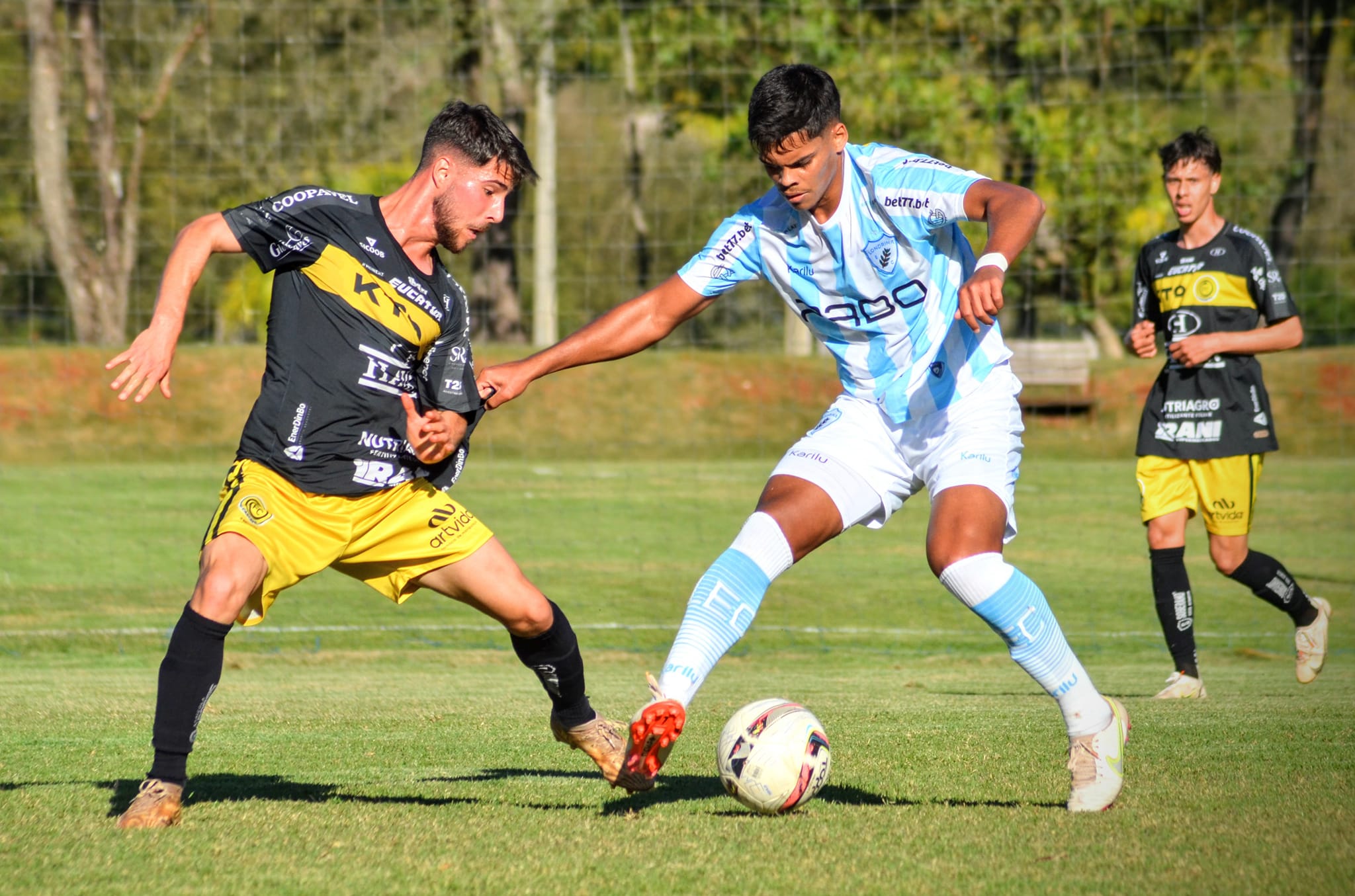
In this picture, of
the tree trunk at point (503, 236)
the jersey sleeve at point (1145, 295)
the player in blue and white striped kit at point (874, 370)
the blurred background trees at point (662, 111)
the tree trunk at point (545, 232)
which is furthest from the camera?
the tree trunk at point (545, 232)

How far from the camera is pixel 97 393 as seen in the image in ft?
70.6

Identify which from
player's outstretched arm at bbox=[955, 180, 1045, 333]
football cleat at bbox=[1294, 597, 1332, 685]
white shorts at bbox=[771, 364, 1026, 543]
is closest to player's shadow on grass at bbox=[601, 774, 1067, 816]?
white shorts at bbox=[771, 364, 1026, 543]

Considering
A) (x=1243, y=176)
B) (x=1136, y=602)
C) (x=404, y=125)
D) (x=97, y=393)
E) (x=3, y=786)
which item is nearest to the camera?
(x=3, y=786)

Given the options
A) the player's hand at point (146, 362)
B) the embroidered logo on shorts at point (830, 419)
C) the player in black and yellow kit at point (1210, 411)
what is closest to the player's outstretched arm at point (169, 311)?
the player's hand at point (146, 362)

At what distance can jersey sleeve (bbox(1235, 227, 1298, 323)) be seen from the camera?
304 inches

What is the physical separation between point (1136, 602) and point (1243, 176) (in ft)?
63.8

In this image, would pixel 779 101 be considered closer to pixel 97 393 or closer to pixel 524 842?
pixel 524 842

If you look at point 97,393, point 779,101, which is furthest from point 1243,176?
point 779,101

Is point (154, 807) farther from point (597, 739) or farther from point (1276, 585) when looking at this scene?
point (1276, 585)

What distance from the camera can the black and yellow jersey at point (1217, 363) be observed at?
7.78 metres

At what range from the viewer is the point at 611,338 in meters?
5.08

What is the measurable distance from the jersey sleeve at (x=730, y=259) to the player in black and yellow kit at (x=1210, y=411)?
3.33 metres

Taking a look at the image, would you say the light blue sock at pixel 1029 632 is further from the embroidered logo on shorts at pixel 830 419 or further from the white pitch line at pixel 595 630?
the white pitch line at pixel 595 630

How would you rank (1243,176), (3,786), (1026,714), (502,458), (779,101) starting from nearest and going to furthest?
1. (779,101)
2. (3,786)
3. (1026,714)
4. (502,458)
5. (1243,176)
